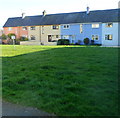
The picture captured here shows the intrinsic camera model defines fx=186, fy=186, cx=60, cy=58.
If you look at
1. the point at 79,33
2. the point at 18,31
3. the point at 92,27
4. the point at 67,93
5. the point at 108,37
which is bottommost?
the point at 67,93

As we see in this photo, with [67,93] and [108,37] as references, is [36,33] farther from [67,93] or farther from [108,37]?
[67,93]

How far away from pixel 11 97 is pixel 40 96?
73cm

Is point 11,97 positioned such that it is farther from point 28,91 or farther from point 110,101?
point 110,101

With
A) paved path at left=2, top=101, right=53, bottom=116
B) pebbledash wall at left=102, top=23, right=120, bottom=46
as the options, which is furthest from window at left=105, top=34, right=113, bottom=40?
paved path at left=2, top=101, right=53, bottom=116

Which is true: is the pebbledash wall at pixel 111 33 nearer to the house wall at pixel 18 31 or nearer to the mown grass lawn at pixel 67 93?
the house wall at pixel 18 31

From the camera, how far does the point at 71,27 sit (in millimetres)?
39031

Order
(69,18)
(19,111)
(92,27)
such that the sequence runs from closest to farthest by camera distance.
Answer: (19,111) < (92,27) < (69,18)

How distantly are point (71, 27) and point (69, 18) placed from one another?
2.50m

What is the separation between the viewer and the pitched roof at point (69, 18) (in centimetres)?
3572

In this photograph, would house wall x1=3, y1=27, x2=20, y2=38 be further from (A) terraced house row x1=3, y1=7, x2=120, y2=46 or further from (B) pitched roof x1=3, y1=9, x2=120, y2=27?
(B) pitched roof x1=3, y1=9, x2=120, y2=27

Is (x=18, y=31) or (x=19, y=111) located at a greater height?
(x=18, y=31)

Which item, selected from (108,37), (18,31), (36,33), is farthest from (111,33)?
(18,31)

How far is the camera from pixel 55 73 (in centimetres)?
705

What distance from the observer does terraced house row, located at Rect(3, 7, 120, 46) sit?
3488 centimetres
